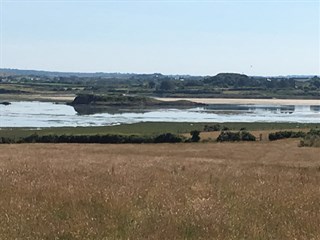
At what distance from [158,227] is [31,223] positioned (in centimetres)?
Answer: 153

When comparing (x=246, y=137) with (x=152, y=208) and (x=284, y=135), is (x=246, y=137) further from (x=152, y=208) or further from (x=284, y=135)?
(x=152, y=208)

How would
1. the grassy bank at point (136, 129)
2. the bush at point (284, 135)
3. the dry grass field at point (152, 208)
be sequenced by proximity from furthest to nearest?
the grassy bank at point (136, 129), the bush at point (284, 135), the dry grass field at point (152, 208)

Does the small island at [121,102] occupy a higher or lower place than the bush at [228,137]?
lower

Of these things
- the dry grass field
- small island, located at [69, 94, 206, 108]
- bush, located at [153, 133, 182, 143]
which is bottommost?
small island, located at [69, 94, 206, 108]

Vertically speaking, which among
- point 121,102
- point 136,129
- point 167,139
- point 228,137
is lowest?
point 121,102

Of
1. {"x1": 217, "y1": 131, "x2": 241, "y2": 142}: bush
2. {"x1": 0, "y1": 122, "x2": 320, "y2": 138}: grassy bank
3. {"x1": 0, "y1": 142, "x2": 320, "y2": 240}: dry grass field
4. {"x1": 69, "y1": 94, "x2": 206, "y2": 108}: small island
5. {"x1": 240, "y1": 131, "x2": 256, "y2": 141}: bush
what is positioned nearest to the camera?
{"x1": 0, "y1": 142, "x2": 320, "y2": 240}: dry grass field

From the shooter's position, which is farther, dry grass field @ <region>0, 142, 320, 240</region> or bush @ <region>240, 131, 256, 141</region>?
bush @ <region>240, 131, 256, 141</region>

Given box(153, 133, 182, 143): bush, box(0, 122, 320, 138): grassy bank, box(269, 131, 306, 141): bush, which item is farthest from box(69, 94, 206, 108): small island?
box(269, 131, 306, 141): bush

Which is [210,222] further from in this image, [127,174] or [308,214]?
[127,174]

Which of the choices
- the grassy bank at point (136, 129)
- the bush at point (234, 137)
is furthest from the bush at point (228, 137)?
the grassy bank at point (136, 129)

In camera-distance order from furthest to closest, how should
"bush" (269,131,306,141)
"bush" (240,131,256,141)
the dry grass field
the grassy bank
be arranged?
the grassy bank → "bush" (269,131,306,141) → "bush" (240,131,256,141) → the dry grass field

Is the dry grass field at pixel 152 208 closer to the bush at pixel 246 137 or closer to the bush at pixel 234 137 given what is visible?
the bush at pixel 234 137

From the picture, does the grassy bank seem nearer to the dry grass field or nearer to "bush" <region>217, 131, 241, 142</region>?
"bush" <region>217, 131, 241, 142</region>

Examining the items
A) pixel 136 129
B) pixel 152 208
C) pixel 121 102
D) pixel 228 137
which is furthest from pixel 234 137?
→ pixel 121 102
